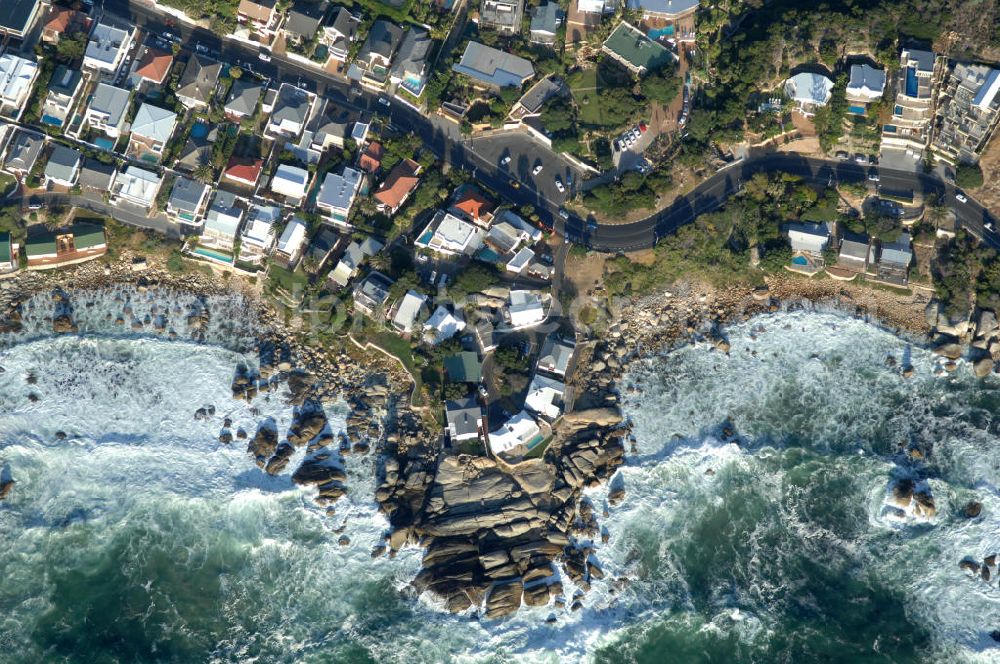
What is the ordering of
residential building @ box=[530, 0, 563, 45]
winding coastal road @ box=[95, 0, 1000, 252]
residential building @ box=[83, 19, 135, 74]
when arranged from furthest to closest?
residential building @ box=[530, 0, 563, 45], winding coastal road @ box=[95, 0, 1000, 252], residential building @ box=[83, 19, 135, 74]

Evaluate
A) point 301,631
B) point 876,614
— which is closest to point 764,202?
point 876,614

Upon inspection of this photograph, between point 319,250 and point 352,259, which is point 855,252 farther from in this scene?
point 319,250

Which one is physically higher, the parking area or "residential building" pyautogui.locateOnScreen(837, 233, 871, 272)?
"residential building" pyautogui.locateOnScreen(837, 233, 871, 272)

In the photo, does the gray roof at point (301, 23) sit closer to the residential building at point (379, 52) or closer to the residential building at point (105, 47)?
the residential building at point (379, 52)

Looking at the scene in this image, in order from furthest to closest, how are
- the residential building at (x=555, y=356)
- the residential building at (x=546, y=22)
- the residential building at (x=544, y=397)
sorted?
the residential building at (x=546, y=22) → the residential building at (x=555, y=356) → the residential building at (x=544, y=397)

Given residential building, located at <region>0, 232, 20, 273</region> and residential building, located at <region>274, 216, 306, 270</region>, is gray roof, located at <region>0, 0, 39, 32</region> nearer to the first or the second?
residential building, located at <region>0, 232, 20, 273</region>

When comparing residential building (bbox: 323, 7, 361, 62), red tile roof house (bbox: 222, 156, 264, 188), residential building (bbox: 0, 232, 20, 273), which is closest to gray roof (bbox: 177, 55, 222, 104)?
red tile roof house (bbox: 222, 156, 264, 188)

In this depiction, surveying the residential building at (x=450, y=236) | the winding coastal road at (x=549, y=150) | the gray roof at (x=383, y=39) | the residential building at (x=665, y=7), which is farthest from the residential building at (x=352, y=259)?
the residential building at (x=665, y=7)
